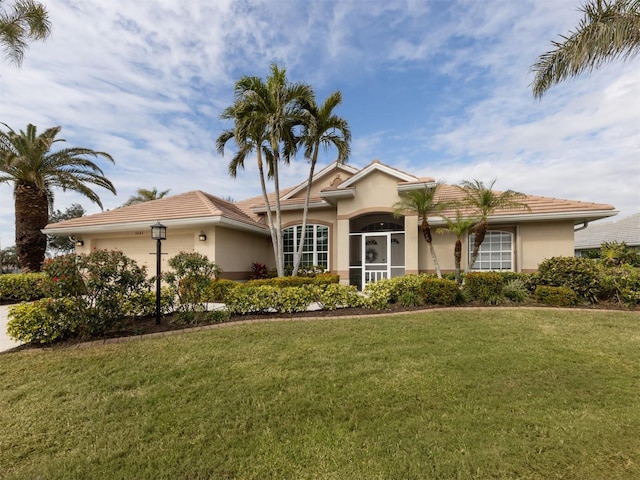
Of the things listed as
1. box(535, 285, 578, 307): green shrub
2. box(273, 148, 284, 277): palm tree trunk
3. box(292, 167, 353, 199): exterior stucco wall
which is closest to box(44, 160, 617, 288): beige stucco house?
box(292, 167, 353, 199): exterior stucco wall

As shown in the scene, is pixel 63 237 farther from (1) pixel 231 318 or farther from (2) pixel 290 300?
(2) pixel 290 300

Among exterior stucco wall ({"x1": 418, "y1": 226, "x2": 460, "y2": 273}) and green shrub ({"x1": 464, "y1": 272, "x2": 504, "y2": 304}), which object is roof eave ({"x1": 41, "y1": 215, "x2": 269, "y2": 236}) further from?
green shrub ({"x1": 464, "y1": 272, "x2": 504, "y2": 304})

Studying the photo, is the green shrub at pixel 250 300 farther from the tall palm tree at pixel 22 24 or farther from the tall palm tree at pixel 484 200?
the tall palm tree at pixel 22 24

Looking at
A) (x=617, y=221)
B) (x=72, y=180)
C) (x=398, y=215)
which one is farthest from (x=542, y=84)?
(x=617, y=221)

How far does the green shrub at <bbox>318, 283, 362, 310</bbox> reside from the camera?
8602 mm

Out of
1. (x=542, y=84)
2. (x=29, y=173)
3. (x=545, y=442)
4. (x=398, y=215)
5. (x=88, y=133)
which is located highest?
(x=88, y=133)

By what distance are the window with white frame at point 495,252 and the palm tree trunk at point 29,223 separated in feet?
65.1

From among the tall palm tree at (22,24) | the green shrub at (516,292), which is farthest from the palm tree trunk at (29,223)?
the green shrub at (516,292)

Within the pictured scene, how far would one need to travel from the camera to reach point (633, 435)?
3.14 m

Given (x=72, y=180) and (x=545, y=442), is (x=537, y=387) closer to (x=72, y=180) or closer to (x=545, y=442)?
(x=545, y=442)

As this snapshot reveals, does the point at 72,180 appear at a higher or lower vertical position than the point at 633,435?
higher

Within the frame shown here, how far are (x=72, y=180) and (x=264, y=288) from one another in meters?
13.8

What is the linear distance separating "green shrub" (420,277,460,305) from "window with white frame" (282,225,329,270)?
20.8 ft

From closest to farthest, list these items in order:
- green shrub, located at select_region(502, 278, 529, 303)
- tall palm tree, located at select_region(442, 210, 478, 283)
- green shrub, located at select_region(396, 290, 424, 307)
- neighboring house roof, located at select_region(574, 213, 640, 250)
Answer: green shrub, located at select_region(396, 290, 424, 307)
green shrub, located at select_region(502, 278, 529, 303)
tall palm tree, located at select_region(442, 210, 478, 283)
neighboring house roof, located at select_region(574, 213, 640, 250)
